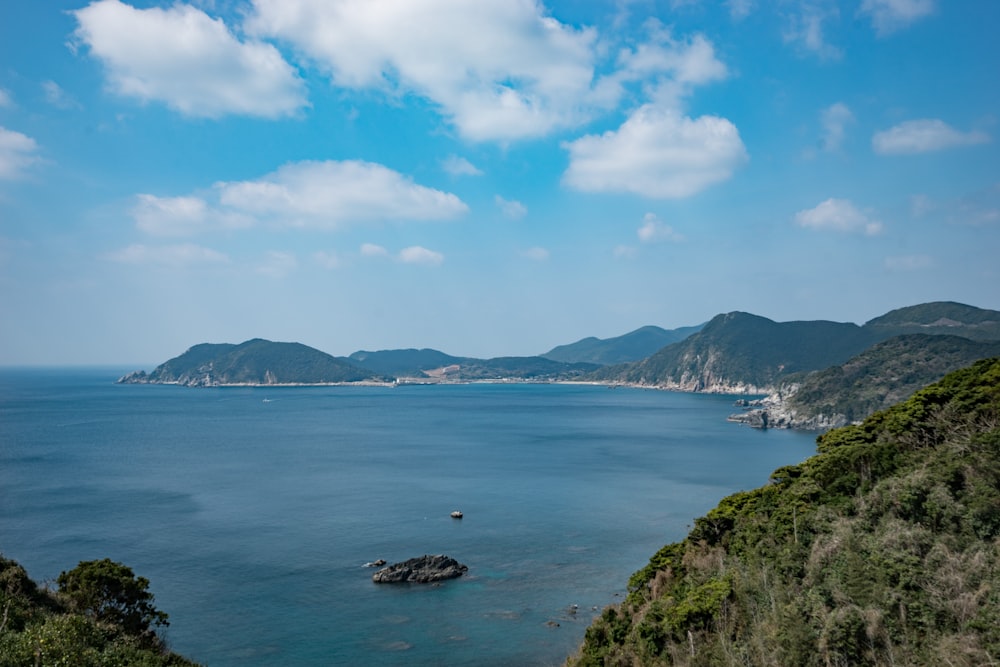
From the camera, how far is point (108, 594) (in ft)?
91.3

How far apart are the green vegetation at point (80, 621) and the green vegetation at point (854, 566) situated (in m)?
18.5

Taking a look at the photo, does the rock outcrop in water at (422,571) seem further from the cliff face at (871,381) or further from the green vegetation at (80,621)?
the cliff face at (871,381)

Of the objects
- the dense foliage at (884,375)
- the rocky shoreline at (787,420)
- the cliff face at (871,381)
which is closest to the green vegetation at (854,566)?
the cliff face at (871,381)

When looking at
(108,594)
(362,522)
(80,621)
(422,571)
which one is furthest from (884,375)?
(80,621)

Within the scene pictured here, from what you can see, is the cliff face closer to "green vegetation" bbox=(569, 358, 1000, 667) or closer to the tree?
"green vegetation" bbox=(569, 358, 1000, 667)

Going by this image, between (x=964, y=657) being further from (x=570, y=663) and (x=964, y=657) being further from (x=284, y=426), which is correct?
(x=284, y=426)

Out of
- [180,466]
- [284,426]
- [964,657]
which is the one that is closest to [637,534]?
[964,657]

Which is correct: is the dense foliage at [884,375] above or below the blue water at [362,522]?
above

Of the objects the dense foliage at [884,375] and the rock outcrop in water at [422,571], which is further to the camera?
the dense foliage at [884,375]

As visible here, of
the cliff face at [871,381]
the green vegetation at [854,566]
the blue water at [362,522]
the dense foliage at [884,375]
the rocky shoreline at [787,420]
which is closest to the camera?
the green vegetation at [854,566]

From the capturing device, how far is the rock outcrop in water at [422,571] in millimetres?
45375

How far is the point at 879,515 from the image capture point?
89.8 feet

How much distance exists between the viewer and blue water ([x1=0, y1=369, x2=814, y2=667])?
37406mm

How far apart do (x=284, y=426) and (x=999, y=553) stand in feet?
462
